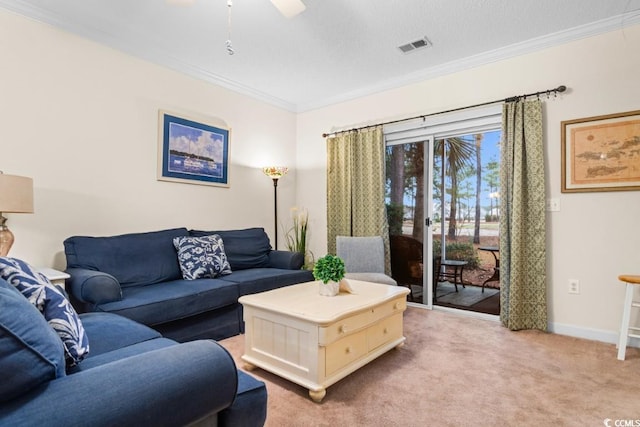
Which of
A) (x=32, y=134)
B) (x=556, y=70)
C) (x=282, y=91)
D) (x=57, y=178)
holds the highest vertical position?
(x=282, y=91)

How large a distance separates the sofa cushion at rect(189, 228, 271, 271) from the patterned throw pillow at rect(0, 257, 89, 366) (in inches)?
84.6

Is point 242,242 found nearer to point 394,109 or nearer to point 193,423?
point 394,109

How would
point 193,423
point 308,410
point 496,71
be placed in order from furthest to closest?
point 496,71 → point 308,410 → point 193,423

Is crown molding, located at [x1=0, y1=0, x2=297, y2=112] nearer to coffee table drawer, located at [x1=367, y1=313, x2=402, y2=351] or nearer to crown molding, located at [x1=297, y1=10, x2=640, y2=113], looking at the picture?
crown molding, located at [x1=297, y1=10, x2=640, y2=113]

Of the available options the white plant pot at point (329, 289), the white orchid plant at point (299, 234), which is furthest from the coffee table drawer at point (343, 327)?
the white orchid plant at point (299, 234)

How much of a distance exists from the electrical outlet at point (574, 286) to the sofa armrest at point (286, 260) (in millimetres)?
2486

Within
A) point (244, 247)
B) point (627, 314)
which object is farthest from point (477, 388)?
point (244, 247)

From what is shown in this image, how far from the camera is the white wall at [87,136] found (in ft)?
8.38

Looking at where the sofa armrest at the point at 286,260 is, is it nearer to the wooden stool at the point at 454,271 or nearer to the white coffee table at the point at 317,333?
the white coffee table at the point at 317,333

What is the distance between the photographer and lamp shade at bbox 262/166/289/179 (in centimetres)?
423

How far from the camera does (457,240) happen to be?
3.74 m

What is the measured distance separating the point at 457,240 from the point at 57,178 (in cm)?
378

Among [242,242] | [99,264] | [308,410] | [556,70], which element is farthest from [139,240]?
[556,70]

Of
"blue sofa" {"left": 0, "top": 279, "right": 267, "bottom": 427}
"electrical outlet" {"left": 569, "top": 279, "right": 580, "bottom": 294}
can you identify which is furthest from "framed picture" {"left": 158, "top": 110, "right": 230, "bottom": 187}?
"electrical outlet" {"left": 569, "top": 279, "right": 580, "bottom": 294}
